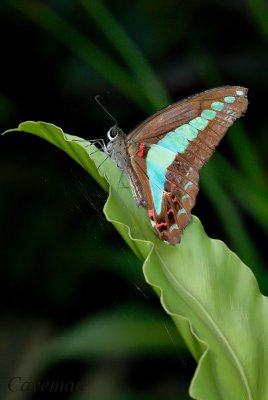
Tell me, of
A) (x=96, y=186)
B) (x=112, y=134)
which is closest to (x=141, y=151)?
(x=112, y=134)

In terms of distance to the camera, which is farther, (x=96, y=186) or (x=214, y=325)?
(x=96, y=186)

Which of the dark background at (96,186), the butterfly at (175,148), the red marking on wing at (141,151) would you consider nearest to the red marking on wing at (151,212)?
the butterfly at (175,148)

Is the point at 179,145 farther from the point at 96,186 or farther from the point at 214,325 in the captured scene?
the point at 96,186

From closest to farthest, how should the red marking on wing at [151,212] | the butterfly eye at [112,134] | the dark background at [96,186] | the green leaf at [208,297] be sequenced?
the green leaf at [208,297], the red marking on wing at [151,212], the butterfly eye at [112,134], the dark background at [96,186]

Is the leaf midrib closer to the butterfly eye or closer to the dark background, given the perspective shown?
the butterfly eye

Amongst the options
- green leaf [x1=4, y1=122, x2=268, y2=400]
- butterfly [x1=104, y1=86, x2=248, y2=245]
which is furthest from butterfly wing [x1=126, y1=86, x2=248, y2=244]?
green leaf [x1=4, y1=122, x2=268, y2=400]

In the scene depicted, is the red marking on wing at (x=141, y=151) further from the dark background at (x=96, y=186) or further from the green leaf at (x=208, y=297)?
the dark background at (x=96, y=186)

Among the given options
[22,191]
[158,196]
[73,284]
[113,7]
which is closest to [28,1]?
[113,7]
